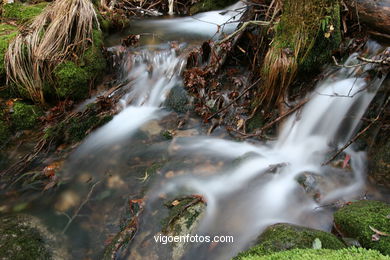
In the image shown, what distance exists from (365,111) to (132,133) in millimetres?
3181

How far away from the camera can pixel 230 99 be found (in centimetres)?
467

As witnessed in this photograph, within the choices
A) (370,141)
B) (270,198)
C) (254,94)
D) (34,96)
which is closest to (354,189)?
(370,141)

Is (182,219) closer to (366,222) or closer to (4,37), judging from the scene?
(366,222)

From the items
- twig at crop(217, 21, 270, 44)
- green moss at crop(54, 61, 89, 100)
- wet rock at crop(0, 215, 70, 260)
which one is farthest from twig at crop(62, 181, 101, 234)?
twig at crop(217, 21, 270, 44)

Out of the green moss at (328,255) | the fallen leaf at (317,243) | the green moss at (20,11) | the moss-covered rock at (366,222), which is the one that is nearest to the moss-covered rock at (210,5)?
the green moss at (20,11)

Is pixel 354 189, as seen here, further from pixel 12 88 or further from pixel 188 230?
pixel 12 88

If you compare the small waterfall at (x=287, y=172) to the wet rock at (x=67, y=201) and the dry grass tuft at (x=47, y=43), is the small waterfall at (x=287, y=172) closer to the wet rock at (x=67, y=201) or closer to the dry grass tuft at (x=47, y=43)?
the wet rock at (x=67, y=201)

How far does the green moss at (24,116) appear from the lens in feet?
14.3

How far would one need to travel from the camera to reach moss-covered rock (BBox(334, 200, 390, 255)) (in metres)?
2.20

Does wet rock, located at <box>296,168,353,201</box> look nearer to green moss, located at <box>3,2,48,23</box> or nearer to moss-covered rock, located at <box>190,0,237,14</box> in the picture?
moss-covered rock, located at <box>190,0,237,14</box>

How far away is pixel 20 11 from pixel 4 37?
57.1 inches

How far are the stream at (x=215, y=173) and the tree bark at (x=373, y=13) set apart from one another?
239mm

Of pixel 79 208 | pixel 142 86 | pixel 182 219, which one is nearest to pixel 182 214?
pixel 182 219

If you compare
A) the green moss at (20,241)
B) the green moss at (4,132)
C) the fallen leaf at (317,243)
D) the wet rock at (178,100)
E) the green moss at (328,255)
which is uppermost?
the green moss at (328,255)
